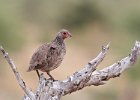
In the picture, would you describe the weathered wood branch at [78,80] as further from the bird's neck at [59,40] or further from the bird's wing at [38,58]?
the bird's neck at [59,40]

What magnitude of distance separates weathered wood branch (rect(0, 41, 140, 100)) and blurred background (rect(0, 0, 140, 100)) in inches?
462

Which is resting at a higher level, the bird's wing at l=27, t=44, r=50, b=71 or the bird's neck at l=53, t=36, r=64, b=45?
the bird's neck at l=53, t=36, r=64, b=45

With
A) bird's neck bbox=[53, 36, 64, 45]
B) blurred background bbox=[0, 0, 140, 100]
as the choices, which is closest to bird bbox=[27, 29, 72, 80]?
bird's neck bbox=[53, 36, 64, 45]

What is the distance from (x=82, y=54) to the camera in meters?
27.5

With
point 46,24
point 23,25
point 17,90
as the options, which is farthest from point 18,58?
point 46,24

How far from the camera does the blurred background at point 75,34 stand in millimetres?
22344

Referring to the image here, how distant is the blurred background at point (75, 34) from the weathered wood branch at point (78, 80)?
1175 centimetres

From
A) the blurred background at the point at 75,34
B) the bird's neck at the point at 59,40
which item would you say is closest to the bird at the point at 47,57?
the bird's neck at the point at 59,40

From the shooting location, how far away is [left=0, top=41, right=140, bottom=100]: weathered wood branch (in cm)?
736

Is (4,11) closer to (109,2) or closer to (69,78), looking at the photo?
(109,2)

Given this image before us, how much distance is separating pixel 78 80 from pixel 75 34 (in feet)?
79.8

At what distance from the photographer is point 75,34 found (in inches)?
1252

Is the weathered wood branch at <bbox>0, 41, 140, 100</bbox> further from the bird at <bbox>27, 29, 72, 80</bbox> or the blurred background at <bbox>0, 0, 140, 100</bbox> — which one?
the blurred background at <bbox>0, 0, 140, 100</bbox>

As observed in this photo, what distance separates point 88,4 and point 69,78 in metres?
25.5
